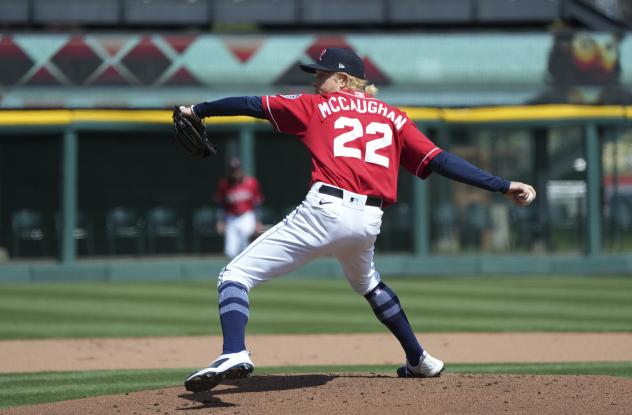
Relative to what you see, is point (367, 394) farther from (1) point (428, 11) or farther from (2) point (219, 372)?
(1) point (428, 11)

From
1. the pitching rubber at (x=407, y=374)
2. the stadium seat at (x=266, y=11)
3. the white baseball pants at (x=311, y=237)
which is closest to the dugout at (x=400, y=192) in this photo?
the stadium seat at (x=266, y=11)

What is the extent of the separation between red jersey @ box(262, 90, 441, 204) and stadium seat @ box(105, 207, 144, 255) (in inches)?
465

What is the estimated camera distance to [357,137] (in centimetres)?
568

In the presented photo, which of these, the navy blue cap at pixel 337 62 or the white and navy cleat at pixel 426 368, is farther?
the white and navy cleat at pixel 426 368

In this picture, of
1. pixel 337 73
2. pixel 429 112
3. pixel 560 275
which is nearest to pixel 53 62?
pixel 429 112

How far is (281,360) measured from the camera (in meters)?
8.18

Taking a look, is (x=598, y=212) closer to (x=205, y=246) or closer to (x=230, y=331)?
(x=205, y=246)

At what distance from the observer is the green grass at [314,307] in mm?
10289

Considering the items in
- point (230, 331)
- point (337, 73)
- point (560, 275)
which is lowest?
point (560, 275)

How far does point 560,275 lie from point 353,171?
11.8 metres

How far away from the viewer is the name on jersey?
5.70 m

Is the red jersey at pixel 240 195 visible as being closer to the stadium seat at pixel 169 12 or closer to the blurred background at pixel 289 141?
the blurred background at pixel 289 141

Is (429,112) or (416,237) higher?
(429,112)

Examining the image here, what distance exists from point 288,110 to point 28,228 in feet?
40.5
